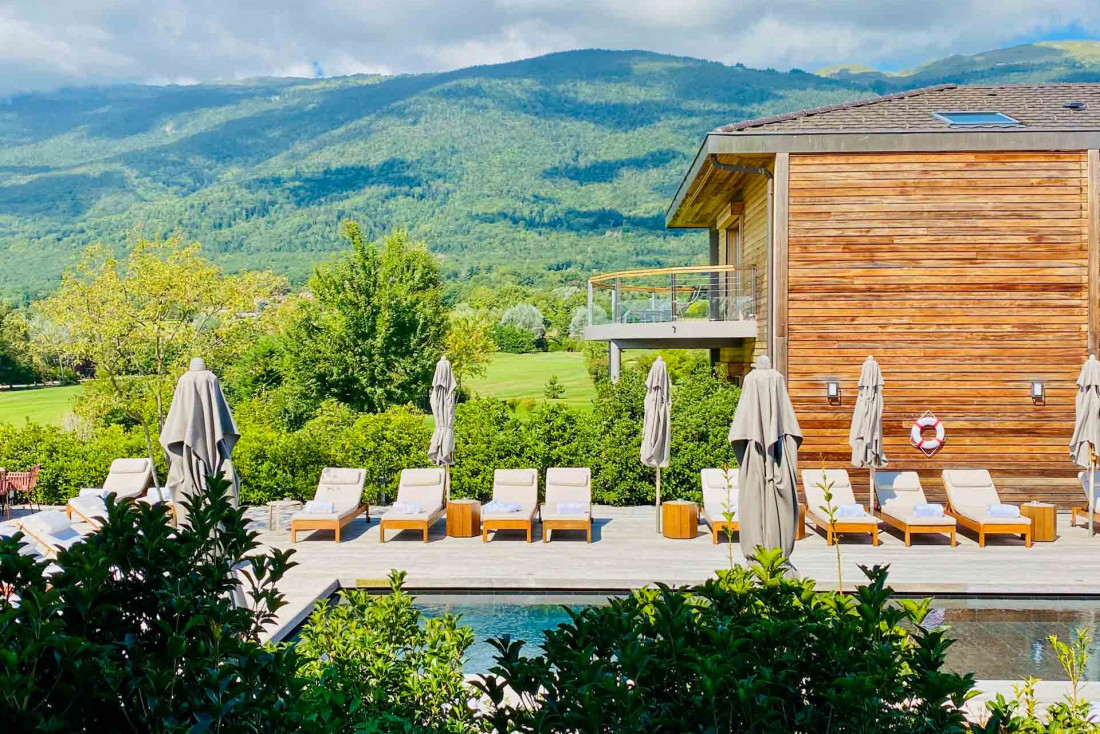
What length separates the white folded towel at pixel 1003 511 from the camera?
10.9 m

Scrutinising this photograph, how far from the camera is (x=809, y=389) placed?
13430 mm

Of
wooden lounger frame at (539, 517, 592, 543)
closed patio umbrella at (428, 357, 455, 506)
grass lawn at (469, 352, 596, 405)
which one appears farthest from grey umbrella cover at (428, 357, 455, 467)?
grass lawn at (469, 352, 596, 405)

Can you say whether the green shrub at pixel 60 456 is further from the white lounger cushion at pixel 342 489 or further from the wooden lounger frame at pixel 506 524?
the wooden lounger frame at pixel 506 524

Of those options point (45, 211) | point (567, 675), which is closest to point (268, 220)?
point (45, 211)

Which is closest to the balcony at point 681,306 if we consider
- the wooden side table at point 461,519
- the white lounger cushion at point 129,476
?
the wooden side table at point 461,519

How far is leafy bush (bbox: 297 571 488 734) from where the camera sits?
3.94 m

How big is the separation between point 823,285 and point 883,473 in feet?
9.84

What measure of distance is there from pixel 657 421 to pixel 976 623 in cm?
467

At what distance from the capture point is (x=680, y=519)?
36.9ft

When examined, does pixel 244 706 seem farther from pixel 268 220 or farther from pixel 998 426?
pixel 268 220

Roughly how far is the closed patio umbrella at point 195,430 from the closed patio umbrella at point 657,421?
5.63m

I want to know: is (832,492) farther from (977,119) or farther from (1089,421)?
(977,119)

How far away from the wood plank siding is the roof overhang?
0.15 m

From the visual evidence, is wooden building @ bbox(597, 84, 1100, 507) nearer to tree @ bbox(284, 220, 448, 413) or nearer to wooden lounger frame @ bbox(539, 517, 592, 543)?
wooden lounger frame @ bbox(539, 517, 592, 543)
